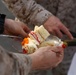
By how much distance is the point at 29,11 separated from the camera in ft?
4.43

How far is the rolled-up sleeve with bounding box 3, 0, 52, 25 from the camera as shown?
1327 mm

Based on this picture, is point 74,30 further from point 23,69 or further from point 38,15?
point 23,69

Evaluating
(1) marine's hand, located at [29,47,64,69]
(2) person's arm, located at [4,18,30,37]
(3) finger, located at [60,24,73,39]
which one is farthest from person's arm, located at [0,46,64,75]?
(2) person's arm, located at [4,18,30,37]

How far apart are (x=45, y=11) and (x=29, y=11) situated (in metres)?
0.07

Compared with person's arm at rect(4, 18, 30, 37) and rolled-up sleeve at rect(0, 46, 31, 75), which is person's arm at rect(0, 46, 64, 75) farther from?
person's arm at rect(4, 18, 30, 37)

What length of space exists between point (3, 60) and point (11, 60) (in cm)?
4

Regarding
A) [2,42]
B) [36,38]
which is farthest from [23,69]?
[2,42]

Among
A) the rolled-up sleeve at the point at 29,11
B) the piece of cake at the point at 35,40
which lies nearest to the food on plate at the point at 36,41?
the piece of cake at the point at 35,40

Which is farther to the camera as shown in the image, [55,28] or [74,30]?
[74,30]

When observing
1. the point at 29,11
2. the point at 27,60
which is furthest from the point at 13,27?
the point at 27,60

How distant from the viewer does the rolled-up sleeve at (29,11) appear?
1.33 meters

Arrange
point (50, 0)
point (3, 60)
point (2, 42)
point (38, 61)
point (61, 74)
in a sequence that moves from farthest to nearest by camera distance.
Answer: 1. point (2, 42)
2. point (61, 74)
3. point (50, 0)
4. point (38, 61)
5. point (3, 60)

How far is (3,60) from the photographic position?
857mm

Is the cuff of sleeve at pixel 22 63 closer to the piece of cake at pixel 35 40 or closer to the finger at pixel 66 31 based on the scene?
the piece of cake at pixel 35 40
